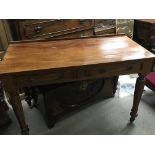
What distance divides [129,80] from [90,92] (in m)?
0.80

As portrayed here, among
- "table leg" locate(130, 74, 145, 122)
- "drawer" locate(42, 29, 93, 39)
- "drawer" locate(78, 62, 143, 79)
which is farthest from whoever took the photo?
"drawer" locate(42, 29, 93, 39)

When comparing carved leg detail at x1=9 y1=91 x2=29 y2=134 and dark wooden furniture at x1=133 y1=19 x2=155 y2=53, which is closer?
carved leg detail at x1=9 y1=91 x2=29 y2=134

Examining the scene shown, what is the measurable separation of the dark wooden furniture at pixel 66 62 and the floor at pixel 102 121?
362 millimetres

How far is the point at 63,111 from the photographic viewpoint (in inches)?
72.7

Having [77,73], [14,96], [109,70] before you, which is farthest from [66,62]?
[14,96]

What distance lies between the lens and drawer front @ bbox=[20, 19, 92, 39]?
1.71 meters

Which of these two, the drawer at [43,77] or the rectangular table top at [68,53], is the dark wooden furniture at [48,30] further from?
the drawer at [43,77]

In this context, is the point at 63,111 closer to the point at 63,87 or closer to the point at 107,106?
the point at 63,87

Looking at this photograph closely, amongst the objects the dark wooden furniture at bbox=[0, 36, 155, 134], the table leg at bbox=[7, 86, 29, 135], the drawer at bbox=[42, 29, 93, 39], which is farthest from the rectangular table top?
the drawer at bbox=[42, 29, 93, 39]

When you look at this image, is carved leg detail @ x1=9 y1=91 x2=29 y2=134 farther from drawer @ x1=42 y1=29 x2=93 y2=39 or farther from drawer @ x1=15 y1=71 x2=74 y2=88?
drawer @ x1=42 y1=29 x2=93 y2=39

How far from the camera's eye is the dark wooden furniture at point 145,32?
91.1 inches

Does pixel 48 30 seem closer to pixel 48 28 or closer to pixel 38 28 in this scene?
pixel 48 28

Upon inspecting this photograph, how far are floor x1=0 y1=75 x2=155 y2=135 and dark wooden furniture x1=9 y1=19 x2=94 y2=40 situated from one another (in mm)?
844
